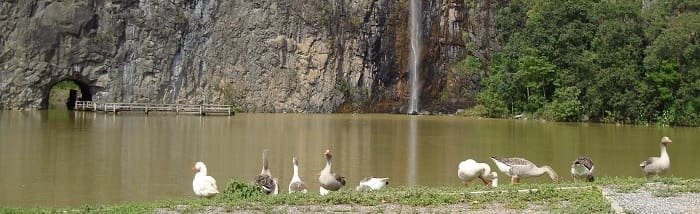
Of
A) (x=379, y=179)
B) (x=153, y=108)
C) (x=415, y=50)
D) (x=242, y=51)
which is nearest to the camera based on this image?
(x=379, y=179)

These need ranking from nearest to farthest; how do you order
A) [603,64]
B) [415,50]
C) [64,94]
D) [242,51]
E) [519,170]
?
[519,170] → [603,64] → [242,51] → [415,50] → [64,94]

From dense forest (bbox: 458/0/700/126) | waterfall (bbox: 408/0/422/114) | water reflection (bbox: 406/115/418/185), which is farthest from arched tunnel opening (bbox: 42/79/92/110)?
water reflection (bbox: 406/115/418/185)

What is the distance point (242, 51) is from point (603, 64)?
27.9 meters

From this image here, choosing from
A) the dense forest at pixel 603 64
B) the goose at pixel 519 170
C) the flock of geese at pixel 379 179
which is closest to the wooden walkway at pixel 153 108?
A: the dense forest at pixel 603 64

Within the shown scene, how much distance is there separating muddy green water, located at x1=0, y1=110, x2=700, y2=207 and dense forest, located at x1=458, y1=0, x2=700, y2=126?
171 inches

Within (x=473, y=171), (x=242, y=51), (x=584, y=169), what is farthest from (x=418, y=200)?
(x=242, y=51)

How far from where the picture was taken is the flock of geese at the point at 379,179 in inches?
609

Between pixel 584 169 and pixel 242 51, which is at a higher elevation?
pixel 242 51

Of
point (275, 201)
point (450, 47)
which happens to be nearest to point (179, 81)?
point (450, 47)

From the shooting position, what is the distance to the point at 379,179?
1645 cm

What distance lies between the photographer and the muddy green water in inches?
750

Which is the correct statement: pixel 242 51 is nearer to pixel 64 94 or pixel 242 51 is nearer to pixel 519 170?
pixel 64 94

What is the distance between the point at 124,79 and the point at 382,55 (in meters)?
19.9

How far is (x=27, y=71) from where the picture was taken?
59.6 m
